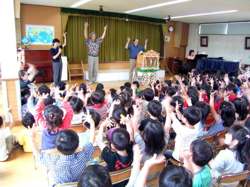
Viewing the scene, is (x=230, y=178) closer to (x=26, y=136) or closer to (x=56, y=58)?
(x=26, y=136)

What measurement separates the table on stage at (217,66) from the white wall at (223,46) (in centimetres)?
142

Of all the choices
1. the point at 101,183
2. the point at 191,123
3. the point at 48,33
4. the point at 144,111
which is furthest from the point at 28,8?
the point at 101,183

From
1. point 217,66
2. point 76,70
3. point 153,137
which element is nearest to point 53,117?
point 153,137

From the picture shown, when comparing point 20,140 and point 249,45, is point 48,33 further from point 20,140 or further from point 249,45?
point 249,45

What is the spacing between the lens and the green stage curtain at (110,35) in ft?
28.5

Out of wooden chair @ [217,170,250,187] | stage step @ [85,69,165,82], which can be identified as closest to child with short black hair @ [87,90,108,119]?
wooden chair @ [217,170,250,187]

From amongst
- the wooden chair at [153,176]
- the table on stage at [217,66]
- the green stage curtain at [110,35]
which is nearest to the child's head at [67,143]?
the wooden chair at [153,176]

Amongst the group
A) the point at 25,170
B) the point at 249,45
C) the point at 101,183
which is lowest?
the point at 25,170

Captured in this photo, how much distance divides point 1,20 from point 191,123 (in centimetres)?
304

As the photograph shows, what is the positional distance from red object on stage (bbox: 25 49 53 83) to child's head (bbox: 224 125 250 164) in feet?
21.4

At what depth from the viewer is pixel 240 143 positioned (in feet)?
6.34

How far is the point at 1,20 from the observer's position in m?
3.75

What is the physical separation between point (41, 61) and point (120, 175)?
260 inches

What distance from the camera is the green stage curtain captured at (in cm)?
870
